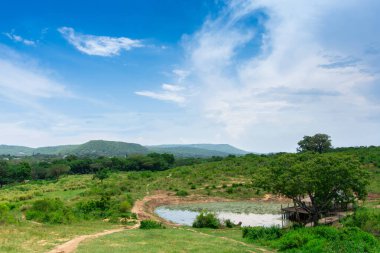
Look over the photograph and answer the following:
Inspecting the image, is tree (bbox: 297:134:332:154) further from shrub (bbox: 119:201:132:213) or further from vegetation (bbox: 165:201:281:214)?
shrub (bbox: 119:201:132:213)

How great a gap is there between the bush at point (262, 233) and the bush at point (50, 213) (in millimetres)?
16004

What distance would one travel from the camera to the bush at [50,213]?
3206 centimetres

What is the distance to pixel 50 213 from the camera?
1313 inches

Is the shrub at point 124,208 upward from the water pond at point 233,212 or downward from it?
upward

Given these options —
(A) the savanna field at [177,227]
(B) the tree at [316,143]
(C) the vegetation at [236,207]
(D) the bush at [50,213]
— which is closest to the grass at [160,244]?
(A) the savanna field at [177,227]

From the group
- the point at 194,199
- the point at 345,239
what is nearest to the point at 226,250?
the point at 345,239

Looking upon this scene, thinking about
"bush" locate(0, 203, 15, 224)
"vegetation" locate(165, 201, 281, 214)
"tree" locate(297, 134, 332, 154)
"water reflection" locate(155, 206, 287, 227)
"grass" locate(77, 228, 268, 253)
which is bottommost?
"water reflection" locate(155, 206, 287, 227)

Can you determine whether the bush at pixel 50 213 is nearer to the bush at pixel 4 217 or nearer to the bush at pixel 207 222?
the bush at pixel 4 217

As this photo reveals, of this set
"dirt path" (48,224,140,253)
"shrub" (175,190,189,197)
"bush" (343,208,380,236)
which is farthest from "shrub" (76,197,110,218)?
"bush" (343,208,380,236)

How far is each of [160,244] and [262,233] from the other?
7.18 meters

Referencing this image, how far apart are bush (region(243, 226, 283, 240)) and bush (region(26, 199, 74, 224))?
16.0 m

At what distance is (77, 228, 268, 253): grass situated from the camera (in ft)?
67.1

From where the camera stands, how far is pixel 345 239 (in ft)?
67.4

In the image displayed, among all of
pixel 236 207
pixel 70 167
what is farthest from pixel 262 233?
pixel 70 167
